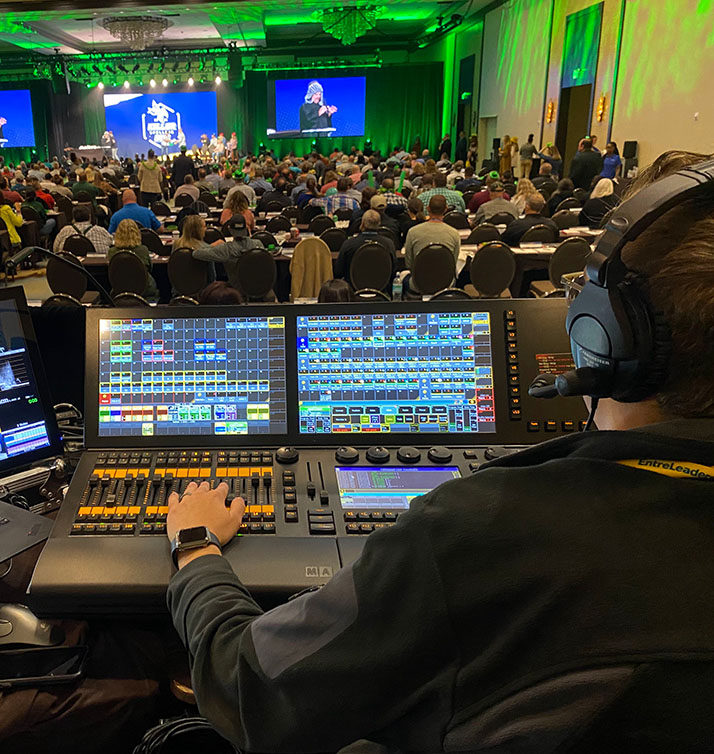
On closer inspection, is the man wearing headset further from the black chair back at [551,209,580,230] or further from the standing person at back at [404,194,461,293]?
the black chair back at [551,209,580,230]

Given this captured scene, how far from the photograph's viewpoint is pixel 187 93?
1955 centimetres

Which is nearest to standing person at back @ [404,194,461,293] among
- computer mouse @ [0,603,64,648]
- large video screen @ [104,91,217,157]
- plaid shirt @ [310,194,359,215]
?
plaid shirt @ [310,194,359,215]

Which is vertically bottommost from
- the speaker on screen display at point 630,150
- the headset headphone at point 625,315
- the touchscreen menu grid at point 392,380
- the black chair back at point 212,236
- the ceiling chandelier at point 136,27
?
the black chair back at point 212,236

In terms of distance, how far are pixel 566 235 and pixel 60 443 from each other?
226 inches

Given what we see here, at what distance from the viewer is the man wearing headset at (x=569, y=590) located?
522 millimetres

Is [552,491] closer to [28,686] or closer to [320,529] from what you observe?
[320,529]

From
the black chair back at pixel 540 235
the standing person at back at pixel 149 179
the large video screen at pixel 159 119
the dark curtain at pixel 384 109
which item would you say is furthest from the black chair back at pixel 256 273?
the large video screen at pixel 159 119

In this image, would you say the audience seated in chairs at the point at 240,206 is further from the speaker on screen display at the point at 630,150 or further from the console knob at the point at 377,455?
the console knob at the point at 377,455

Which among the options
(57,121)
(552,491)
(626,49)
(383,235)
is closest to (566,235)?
(383,235)

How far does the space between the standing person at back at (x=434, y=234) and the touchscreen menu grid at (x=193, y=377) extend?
3.93 metres

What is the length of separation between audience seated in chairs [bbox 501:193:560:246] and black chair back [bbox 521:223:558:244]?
17 millimetres

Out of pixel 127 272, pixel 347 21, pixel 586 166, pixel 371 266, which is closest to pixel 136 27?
pixel 347 21

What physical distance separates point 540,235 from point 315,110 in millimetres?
15155

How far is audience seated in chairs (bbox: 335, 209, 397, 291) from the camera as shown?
205 inches
